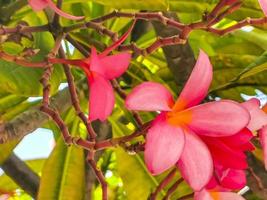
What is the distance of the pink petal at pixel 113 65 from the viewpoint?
1.28ft

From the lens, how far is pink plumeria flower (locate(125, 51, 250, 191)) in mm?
375

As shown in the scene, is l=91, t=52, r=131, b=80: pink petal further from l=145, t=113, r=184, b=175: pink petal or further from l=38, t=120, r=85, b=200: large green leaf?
l=38, t=120, r=85, b=200: large green leaf

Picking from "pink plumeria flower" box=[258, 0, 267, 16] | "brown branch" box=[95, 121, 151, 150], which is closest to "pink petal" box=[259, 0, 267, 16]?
"pink plumeria flower" box=[258, 0, 267, 16]

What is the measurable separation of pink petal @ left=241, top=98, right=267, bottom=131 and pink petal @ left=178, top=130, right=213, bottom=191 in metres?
0.06

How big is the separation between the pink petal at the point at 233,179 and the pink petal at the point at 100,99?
0.10 m

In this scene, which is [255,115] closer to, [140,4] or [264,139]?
[264,139]

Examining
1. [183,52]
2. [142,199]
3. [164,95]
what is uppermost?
[164,95]

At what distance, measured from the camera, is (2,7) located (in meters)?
0.71

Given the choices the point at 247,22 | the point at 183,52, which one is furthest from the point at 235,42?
the point at 247,22

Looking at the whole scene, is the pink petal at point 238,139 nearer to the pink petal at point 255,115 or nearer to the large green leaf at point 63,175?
the pink petal at point 255,115

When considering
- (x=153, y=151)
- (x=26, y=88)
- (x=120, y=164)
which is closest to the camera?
(x=153, y=151)

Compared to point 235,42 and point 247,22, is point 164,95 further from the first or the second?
point 235,42

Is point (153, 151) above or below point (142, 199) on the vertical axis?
above

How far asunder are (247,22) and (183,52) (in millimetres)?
272
